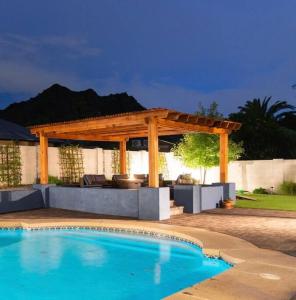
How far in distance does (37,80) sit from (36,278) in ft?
204

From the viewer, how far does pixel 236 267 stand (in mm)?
6461

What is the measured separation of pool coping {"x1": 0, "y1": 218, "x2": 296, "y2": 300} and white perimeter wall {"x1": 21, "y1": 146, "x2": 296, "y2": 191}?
9031mm

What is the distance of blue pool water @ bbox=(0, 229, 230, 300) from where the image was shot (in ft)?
23.2

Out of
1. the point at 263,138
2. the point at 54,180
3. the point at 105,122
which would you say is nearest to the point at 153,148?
the point at 105,122

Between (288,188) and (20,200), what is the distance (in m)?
12.2

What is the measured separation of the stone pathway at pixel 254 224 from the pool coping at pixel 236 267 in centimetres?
52

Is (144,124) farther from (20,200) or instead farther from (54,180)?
(54,180)

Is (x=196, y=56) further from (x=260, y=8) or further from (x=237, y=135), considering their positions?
(x=237, y=135)

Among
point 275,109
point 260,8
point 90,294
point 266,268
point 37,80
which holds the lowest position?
point 90,294

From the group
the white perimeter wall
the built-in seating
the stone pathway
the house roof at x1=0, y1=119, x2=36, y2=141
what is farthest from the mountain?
the stone pathway

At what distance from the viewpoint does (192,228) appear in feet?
33.9

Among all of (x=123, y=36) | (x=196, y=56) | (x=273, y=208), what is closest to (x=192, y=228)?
(x=273, y=208)

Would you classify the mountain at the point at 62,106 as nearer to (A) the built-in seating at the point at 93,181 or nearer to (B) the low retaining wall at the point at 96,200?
(A) the built-in seating at the point at 93,181

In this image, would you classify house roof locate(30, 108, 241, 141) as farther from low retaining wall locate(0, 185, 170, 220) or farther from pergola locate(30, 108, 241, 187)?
low retaining wall locate(0, 185, 170, 220)
